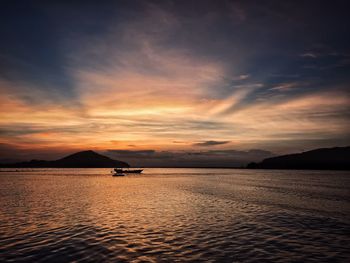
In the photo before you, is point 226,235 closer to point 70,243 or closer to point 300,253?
point 300,253

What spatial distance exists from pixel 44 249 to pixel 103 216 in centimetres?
1397

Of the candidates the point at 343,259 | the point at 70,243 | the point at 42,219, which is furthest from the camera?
the point at 42,219

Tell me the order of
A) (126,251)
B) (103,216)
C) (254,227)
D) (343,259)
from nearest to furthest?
(343,259) < (126,251) < (254,227) < (103,216)

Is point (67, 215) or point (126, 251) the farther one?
point (67, 215)

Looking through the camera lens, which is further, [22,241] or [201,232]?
→ [201,232]

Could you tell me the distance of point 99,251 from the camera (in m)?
18.5

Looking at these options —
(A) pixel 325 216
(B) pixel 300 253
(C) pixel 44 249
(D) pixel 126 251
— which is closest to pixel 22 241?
(C) pixel 44 249

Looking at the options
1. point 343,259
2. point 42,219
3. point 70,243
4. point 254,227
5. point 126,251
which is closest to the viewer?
point 343,259

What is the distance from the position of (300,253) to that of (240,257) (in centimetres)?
455

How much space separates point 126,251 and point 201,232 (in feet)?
26.3

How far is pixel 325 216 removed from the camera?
3456 cm

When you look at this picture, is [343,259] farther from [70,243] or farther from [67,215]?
[67,215]

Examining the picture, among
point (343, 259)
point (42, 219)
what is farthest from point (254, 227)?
point (42, 219)

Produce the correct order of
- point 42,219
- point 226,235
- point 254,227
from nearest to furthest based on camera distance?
point 226,235, point 254,227, point 42,219
